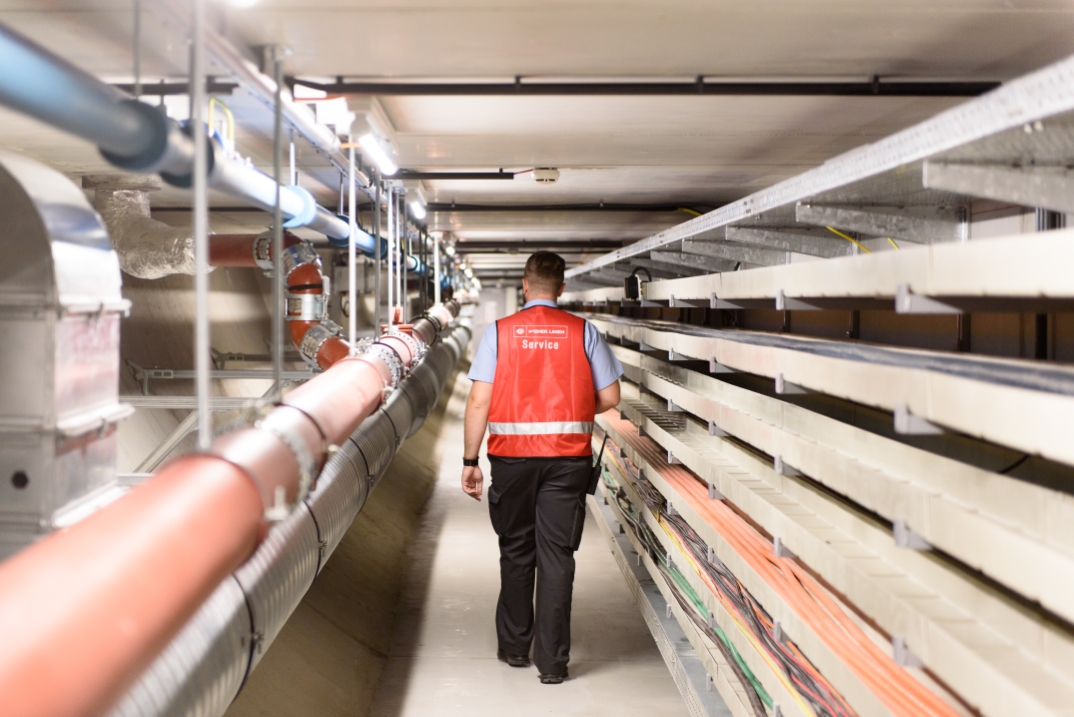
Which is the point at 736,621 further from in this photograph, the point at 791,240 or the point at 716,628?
the point at 791,240

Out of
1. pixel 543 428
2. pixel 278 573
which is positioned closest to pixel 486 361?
pixel 543 428

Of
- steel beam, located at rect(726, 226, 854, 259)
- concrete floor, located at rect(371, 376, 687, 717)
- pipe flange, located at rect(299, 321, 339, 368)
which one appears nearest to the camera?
steel beam, located at rect(726, 226, 854, 259)

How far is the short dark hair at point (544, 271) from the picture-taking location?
3.21 metres

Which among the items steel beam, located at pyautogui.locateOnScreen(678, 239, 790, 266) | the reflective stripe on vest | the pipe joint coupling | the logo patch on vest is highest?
the pipe joint coupling

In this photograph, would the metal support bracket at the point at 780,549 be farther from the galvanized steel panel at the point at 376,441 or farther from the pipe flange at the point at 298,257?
the pipe flange at the point at 298,257

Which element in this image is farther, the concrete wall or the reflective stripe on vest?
the reflective stripe on vest

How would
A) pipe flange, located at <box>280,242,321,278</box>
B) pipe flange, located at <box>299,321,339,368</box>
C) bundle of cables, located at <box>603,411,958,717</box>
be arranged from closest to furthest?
1. bundle of cables, located at <box>603,411,958,717</box>
2. pipe flange, located at <box>280,242,321,278</box>
3. pipe flange, located at <box>299,321,339,368</box>

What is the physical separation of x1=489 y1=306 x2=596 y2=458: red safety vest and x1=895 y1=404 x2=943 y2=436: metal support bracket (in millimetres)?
1853

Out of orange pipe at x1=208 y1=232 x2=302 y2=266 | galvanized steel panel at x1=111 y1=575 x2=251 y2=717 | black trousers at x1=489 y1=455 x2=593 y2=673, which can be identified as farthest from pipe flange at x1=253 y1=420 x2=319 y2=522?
orange pipe at x1=208 y1=232 x2=302 y2=266

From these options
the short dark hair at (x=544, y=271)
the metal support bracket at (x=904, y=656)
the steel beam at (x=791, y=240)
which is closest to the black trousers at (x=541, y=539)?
the short dark hair at (x=544, y=271)

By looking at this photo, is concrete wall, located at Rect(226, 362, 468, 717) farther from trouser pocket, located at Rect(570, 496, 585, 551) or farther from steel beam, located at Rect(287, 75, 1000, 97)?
steel beam, located at Rect(287, 75, 1000, 97)

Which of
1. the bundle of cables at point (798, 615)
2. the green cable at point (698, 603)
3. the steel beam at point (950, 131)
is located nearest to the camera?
the steel beam at point (950, 131)

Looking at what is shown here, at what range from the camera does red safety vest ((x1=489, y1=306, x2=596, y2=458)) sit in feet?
10.1

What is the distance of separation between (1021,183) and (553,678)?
2359mm
